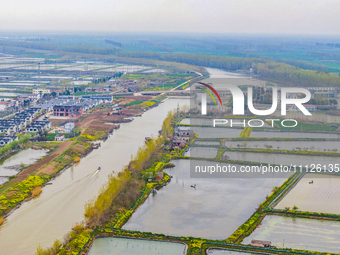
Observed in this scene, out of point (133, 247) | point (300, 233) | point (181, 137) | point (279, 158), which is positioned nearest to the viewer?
point (133, 247)

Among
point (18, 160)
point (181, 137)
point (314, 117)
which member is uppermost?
point (314, 117)

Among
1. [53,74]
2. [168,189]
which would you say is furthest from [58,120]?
[53,74]

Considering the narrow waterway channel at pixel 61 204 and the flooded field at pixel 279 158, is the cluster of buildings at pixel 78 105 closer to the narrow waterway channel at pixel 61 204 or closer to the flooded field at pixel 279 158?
the narrow waterway channel at pixel 61 204

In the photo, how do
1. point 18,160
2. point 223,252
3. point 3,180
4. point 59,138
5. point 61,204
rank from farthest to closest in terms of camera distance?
point 59,138 → point 18,160 → point 3,180 → point 61,204 → point 223,252

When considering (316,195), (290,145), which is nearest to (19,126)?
(290,145)

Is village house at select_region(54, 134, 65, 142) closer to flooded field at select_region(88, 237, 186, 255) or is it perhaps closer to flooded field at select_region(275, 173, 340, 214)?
flooded field at select_region(88, 237, 186, 255)

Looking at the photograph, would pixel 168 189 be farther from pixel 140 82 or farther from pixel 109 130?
pixel 140 82

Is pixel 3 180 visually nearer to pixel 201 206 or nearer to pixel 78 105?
pixel 201 206
